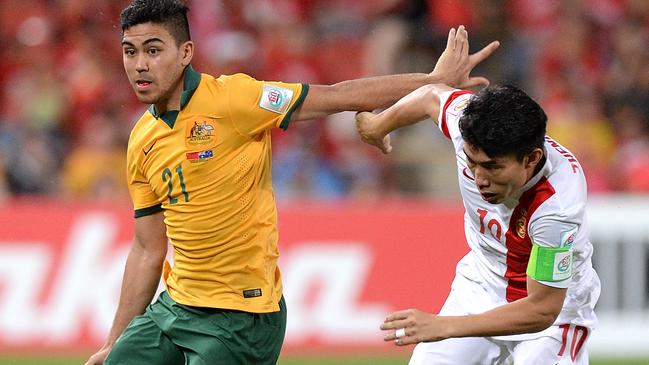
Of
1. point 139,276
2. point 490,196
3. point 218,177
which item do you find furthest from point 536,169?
point 139,276

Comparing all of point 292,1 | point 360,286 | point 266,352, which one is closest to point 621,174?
point 360,286

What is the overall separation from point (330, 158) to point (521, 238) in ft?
21.3

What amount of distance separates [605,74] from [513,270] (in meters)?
7.31

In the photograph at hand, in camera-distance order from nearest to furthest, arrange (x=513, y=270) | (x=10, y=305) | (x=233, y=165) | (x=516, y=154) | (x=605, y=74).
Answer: (x=516, y=154) < (x=233, y=165) < (x=513, y=270) < (x=10, y=305) < (x=605, y=74)

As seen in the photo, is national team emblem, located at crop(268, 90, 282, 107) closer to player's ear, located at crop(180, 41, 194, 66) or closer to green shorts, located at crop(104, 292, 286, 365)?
player's ear, located at crop(180, 41, 194, 66)

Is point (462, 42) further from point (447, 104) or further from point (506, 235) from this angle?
point (506, 235)

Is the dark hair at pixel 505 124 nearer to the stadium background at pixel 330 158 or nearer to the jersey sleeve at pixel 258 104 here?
the jersey sleeve at pixel 258 104

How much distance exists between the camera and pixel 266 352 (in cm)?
538

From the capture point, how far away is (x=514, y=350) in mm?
5785

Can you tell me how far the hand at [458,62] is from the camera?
5.56 m

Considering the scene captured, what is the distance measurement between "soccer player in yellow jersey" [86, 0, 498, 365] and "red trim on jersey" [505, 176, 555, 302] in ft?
2.46

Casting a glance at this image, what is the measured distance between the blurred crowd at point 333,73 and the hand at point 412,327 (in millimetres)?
6429

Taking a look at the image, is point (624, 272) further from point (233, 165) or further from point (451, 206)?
point (233, 165)

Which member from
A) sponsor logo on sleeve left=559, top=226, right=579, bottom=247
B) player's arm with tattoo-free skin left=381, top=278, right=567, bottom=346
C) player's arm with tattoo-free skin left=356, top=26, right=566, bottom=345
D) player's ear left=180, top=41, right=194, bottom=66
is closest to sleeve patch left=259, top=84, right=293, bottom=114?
player's ear left=180, top=41, right=194, bottom=66
